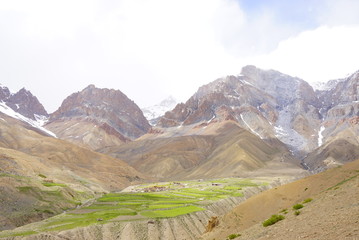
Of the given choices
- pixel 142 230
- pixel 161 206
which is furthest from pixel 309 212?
pixel 161 206

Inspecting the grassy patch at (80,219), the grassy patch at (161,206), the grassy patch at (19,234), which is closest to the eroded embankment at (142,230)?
the grassy patch at (19,234)

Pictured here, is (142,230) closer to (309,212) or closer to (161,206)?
(161,206)

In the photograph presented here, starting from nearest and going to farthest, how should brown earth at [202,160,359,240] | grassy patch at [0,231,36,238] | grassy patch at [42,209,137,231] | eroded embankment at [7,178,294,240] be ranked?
brown earth at [202,160,359,240], grassy patch at [0,231,36,238], eroded embankment at [7,178,294,240], grassy patch at [42,209,137,231]

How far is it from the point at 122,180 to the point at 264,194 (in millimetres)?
157557

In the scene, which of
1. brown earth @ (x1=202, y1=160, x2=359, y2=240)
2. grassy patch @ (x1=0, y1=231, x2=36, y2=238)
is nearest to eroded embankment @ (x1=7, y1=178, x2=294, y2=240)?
grassy patch @ (x1=0, y1=231, x2=36, y2=238)

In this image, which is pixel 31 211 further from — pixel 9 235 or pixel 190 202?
pixel 190 202

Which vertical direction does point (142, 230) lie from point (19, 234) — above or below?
below

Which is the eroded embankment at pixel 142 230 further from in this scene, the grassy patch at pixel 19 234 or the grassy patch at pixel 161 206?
the grassy patch at pixel 161 206

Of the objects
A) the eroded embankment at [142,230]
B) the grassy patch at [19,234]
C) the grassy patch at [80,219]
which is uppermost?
the grassy patch at [19,234]

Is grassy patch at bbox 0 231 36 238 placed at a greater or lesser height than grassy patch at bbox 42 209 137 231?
greater

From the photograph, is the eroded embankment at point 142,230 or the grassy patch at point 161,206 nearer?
the eroded embankment at point 142,230

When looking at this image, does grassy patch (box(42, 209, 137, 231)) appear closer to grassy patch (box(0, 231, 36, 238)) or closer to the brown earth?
grassy patch (box(0, 231, 36, 238))

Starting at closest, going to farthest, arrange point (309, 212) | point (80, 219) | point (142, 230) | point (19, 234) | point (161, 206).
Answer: point (309, 212), point (19, 234), point (142, 230), point (80, 219), point (161, 206)

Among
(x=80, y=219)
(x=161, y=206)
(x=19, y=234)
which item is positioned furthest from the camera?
(x=161, y=206)
